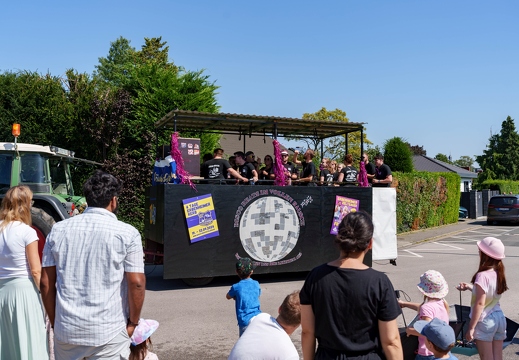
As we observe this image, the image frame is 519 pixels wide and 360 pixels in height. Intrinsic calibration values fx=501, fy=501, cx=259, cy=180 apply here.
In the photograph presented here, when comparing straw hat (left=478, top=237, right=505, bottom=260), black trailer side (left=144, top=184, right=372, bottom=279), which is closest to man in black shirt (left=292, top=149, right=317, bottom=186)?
black trailer side (left=144, top=184, right=372, bottom=279)

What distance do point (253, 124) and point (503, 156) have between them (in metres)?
55.9

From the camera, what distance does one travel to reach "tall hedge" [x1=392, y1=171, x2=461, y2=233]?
21.5 metres

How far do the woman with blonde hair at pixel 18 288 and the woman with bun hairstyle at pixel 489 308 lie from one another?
3583 mm

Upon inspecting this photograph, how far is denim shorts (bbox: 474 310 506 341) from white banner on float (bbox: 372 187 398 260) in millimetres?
7522

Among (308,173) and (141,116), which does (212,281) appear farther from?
(141,116)

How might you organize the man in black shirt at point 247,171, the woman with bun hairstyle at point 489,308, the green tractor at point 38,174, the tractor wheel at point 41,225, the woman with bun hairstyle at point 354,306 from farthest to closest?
the man in black shirt at point 247,171 → the green tractor at point 38,174 → the tractor wheel at point 41,225 → the woman with bun hairstyle at point 489,308 → the woman with bun hairstyle at point 354,306

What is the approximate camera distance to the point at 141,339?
11.1ft

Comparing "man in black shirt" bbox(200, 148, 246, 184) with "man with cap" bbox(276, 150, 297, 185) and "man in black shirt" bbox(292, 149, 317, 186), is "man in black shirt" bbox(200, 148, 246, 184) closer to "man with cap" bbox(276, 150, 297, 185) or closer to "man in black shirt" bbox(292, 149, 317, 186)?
"man with cap" bbox(276, 150, 297, 185)

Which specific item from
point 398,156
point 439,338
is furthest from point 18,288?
point 398,156

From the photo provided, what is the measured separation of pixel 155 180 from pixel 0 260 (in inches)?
246

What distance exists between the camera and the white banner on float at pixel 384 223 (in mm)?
11859

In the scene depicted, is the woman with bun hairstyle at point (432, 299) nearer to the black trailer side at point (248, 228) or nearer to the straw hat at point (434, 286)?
the straw hat at point (434, 286)

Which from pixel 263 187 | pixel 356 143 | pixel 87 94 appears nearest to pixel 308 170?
pixel 263 187

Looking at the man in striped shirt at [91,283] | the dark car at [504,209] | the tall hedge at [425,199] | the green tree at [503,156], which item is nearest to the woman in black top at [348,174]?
the man in striped shirt at [91,283]
